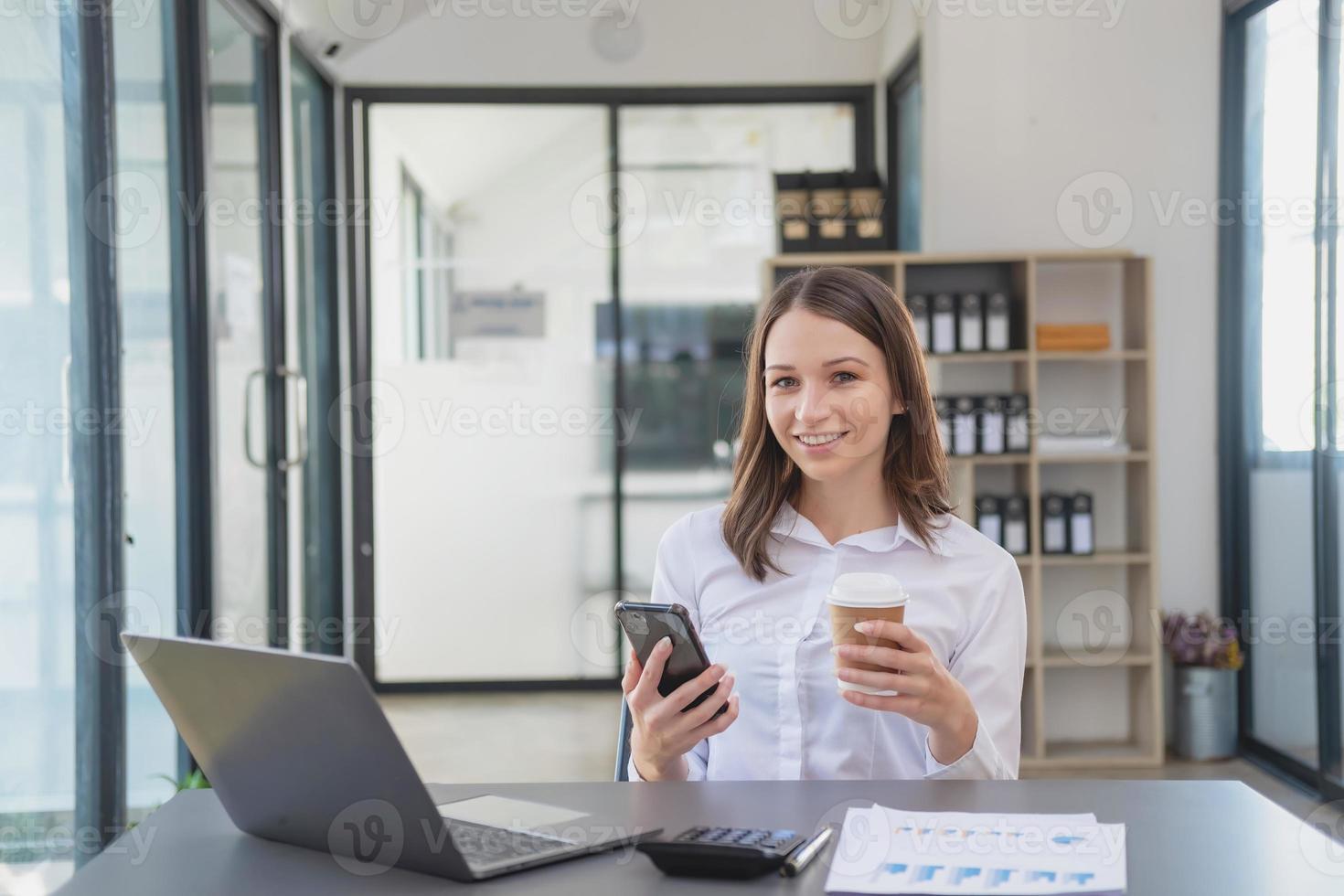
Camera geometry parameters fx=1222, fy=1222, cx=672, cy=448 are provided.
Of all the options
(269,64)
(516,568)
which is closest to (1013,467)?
(516,568)

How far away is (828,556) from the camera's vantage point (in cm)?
170

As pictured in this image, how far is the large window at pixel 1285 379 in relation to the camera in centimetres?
366

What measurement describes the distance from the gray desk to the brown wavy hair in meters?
0.46

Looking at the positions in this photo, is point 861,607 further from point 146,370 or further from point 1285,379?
point 1285,379

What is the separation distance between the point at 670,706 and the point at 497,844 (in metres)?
0.30

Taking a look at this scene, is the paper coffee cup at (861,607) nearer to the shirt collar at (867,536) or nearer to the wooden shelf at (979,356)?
the shirt collar at (867,536)

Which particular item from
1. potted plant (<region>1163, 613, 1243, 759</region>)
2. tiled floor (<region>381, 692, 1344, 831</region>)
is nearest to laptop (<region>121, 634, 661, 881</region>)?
tiled floor (<region>381, 692, 1344, 831</region>)

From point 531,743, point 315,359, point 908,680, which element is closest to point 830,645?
point 908,680

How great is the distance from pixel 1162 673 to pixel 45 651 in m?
3.62

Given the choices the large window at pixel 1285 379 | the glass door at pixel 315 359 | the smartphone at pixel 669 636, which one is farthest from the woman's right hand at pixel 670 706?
the glass door at pixel 315 359

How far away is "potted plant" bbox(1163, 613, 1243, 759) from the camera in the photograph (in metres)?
4.20

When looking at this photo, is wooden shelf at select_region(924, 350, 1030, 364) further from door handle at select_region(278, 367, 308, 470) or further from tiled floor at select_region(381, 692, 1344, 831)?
door handle at select_region(278, 367, 308, 470)

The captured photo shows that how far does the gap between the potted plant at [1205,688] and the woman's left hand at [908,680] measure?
319 cm

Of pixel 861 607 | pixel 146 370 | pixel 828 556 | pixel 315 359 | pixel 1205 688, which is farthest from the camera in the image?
pixel 315 359
